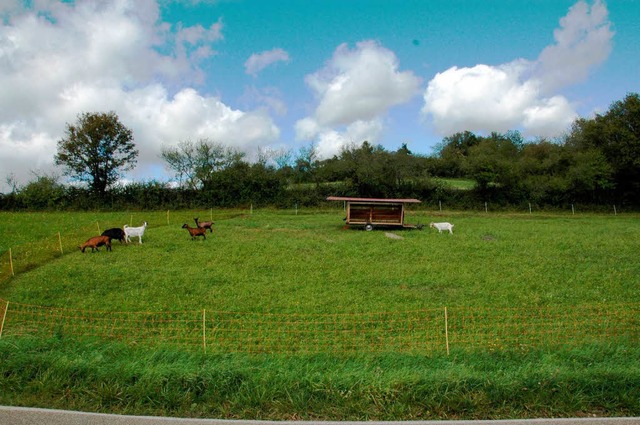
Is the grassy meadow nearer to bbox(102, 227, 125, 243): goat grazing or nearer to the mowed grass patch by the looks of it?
the mowed grass patch

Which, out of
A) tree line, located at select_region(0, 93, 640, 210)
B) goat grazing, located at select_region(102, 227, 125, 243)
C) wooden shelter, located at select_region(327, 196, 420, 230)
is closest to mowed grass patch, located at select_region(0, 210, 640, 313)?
goat grazing, located at select_region(102, 227, 125, 243)

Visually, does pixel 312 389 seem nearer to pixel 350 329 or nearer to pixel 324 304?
pixel 350 329

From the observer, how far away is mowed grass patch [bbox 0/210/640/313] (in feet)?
34.2

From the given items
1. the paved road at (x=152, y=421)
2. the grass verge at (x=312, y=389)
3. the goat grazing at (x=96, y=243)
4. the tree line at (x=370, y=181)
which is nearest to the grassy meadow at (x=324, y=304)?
the grass verge at (x=312, y=389)

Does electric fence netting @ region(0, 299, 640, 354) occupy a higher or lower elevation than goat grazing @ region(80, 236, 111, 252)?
lower

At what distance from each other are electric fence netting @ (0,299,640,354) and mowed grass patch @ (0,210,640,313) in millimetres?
611

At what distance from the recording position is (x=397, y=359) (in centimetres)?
663

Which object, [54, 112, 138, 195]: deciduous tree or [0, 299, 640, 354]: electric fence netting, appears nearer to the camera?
[0, 299, 640, 354]: electric fence netting

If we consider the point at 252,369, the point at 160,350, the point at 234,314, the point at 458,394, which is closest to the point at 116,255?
the point at 234,314

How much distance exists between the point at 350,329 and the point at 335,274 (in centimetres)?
458

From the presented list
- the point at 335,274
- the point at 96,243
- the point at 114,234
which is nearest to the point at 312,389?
the point at 335,274

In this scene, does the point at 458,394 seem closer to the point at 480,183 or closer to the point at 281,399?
the point at 281,399

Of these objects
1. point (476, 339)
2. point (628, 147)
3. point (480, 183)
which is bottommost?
point (476, 339)

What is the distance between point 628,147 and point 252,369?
1758 inches
